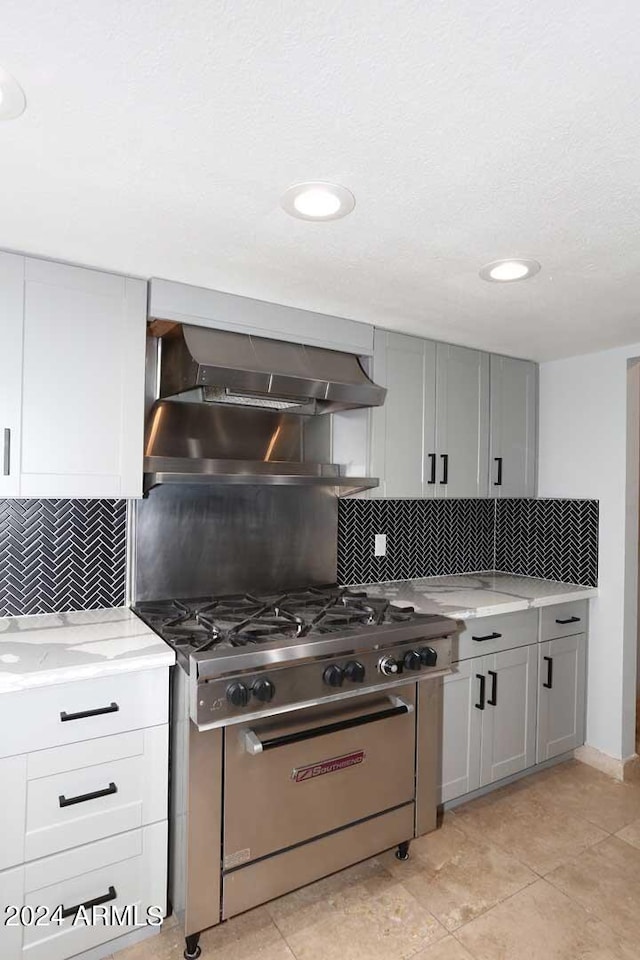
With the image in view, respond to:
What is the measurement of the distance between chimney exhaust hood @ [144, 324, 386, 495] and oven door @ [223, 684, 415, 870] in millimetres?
948

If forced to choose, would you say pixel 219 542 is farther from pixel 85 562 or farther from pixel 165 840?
pixel 165 840

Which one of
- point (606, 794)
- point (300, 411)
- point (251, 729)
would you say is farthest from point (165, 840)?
point (606, 794)

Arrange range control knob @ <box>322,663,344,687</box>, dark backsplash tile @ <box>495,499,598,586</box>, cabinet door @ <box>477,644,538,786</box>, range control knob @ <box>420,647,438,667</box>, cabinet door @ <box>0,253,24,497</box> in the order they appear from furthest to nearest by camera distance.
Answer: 1. dark backsplash tile @ <box>495,499,598,586</box>
2. cabinet door @ <box>477,644,538,786</box>
3. range control knob @ <box>420,647,438,667</box>
4. range control knob @ <box>322,663,344,687</box>
5. cabinet door @ <box>0,253,24,497</box>

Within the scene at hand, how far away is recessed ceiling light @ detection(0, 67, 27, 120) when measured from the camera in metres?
1.09

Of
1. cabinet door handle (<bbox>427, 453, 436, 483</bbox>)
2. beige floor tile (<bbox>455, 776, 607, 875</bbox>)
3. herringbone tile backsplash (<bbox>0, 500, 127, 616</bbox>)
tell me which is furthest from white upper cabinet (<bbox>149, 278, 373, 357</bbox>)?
beige floor tile (<bbox>455, 776, 607, 875</bbox>)

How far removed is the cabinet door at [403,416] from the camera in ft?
9.11

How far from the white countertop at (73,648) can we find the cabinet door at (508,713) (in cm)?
159

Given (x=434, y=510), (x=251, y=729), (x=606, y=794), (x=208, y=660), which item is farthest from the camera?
(x=434, y=510)

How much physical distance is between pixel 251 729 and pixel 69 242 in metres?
1.68

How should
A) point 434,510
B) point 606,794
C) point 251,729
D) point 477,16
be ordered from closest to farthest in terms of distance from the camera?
point 477,16 < point 251,729 < point 606,794 < point 434,510

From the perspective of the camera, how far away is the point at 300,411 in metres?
2.69

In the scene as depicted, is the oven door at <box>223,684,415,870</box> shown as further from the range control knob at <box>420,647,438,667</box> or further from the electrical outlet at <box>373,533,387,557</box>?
the electrical outlet at <box>373,533,387,557</box>

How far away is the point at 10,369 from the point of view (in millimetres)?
1923

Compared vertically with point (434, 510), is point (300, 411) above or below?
above
